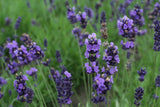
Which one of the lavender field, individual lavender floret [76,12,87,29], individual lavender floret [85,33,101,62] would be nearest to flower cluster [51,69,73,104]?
the lavender field

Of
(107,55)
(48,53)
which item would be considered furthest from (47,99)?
(107,55)

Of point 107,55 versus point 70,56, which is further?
point 70,56

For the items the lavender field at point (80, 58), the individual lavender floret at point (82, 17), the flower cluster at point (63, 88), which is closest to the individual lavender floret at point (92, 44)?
the lavender field at point (80, 58)

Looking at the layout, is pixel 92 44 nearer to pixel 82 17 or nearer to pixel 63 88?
pixel 63 88

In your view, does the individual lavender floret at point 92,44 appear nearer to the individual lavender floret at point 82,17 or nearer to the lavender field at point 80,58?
the lavender field at point 80,58

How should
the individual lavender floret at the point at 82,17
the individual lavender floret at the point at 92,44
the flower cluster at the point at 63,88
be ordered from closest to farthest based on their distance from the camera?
the individual lavender floret at the point at 92,44 < the flower cluster at the point at 63,88 < the individual lavender floret at the point at 82,17

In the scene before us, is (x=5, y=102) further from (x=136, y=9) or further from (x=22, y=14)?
(x=22, y=14)

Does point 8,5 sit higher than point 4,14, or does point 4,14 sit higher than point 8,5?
point 8,5

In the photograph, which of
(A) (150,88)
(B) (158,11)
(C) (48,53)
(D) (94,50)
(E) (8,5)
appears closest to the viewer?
(D) (94,50)

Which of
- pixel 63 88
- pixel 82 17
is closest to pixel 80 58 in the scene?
pixel 82 17
